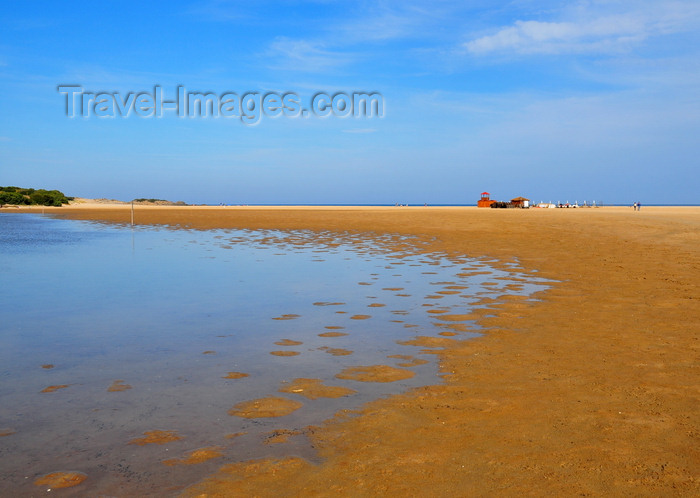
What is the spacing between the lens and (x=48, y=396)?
5473 millimetres

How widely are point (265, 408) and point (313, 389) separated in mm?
710

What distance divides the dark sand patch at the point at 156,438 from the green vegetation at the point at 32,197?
11657 centimetres

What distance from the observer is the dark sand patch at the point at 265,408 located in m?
5.06

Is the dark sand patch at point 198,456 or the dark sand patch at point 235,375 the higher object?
the dark sand patch at point 235,375

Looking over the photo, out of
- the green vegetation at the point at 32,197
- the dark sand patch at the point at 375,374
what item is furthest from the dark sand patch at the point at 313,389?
the green vegetation at the point at 32,197

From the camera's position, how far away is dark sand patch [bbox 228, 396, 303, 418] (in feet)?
16.6

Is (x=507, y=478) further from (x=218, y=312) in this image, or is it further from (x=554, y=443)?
(x=218, y=312)

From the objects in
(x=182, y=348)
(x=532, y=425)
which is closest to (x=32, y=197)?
(x=182, y=348)

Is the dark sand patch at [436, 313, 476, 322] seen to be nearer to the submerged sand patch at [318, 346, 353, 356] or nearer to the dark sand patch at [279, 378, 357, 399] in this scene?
the submerged sand patch at [318, 346, 353, 356]

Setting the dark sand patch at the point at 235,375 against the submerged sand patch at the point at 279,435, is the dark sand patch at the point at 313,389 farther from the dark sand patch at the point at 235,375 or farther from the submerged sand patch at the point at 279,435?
the submerged sand patch at the point at 279,435

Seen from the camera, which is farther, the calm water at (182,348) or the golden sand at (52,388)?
the golden sand at (52,388)

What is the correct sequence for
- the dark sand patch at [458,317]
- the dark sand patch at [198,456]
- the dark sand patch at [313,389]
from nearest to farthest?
the dark sand patch at [198,456] < the dark sand patch at [313,389] < the dark sand patch at [458,317]

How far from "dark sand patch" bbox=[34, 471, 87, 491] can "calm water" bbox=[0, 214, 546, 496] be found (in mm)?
65

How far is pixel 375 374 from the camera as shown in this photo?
20.7 feet
